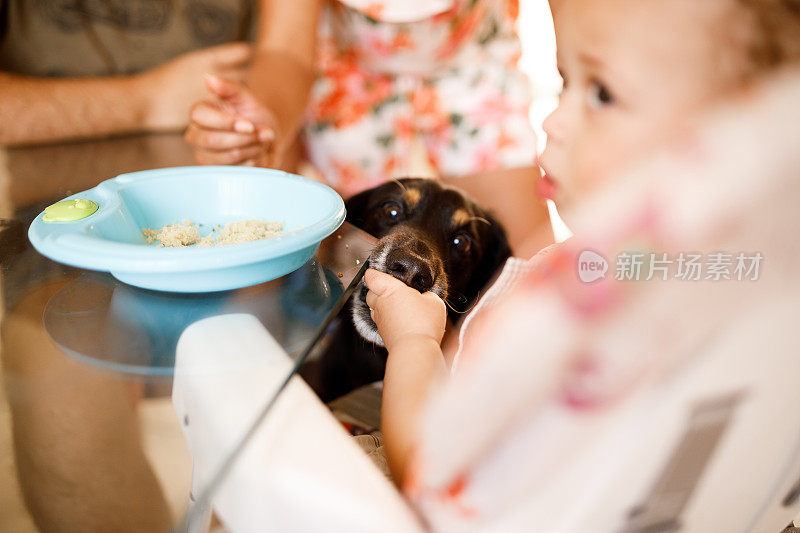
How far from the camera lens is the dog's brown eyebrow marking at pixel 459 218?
3.94 ft

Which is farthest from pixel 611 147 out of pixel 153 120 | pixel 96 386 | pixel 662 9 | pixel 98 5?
pixel 98 5

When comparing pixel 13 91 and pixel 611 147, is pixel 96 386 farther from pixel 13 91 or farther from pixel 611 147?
pixel 13 91

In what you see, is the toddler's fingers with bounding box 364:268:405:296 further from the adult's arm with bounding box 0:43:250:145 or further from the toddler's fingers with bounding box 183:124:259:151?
the adult's arm with bounding box 0:43:250:145

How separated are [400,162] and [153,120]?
67 cm

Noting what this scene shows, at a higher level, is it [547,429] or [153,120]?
[547,429]

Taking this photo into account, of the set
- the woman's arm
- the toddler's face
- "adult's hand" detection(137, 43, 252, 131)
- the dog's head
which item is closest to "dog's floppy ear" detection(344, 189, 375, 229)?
the dog's head

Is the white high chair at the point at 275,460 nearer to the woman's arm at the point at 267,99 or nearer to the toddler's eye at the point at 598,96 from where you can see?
the toddler's eye at the point at 598,96

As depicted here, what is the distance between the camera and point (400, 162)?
1644 millimetres

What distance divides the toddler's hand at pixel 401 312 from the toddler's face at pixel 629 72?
228 millimetres

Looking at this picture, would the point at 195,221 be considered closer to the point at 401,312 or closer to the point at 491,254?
the point at 401,312

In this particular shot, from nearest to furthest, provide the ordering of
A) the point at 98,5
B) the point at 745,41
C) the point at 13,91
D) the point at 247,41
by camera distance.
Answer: the point at 745,41, the point at 13,91, the point at 98,5, the point at 247,41

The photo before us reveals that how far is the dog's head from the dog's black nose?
9 centimetres

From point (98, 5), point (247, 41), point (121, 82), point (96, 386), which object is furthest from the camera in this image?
point (247, 41)

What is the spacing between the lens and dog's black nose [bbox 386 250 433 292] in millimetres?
860
